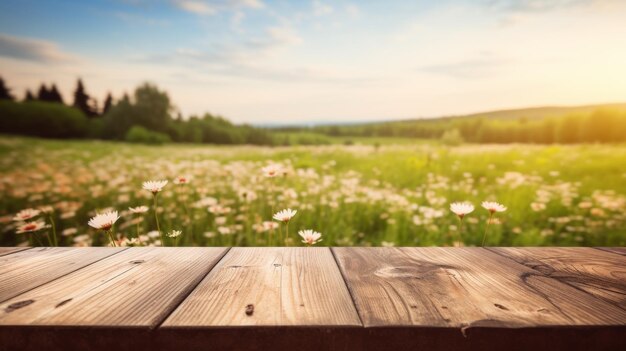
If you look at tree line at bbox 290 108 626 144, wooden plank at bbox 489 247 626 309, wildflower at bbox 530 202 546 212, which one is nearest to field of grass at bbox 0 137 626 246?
wildflower at bbox 530 202 546 212

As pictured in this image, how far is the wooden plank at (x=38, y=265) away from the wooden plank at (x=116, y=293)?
0.04m

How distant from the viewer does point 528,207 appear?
419cm

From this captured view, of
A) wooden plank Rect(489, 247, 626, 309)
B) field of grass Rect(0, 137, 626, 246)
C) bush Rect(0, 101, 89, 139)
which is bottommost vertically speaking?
field of grass Rect(0, 137, 626, 246)

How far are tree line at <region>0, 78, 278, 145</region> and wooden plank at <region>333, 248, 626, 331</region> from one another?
94.7ft

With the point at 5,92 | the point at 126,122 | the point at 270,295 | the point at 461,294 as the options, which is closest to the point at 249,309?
the point at 270,295

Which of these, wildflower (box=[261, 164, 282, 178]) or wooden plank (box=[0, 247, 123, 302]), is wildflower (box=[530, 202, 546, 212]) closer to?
wildflower (box=[261, 164, 282, 178])

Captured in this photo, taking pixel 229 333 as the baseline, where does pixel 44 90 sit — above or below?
above

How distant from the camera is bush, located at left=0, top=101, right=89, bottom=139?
27.7m

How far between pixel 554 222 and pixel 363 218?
2.09 meters

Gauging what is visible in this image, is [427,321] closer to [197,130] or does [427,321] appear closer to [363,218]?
[363,218]

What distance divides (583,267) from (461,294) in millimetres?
542

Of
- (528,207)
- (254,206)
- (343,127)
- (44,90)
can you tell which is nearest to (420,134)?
(343,127)

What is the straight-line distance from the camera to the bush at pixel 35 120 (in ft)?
90.9

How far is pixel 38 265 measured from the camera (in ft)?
3.46
